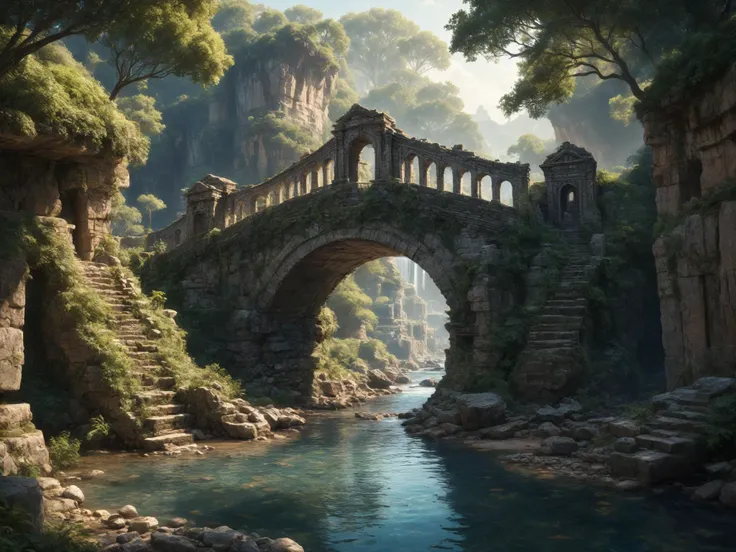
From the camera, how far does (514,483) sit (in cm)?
1210

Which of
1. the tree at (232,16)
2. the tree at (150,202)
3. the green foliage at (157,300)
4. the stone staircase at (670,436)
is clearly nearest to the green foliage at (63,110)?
the green foliage at (157,300)

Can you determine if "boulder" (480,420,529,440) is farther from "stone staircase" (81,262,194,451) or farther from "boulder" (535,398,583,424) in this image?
"stone staircase" (81,262,194,451)

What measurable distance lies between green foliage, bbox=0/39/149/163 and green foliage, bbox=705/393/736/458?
14455 millimetres

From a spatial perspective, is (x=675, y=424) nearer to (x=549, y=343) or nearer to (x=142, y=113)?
(x=549, y=343)

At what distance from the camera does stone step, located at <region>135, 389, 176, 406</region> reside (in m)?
15.7

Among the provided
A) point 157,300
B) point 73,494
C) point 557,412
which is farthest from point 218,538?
point 157,300

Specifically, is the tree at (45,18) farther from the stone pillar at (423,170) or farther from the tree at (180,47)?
the stone pillar at (423,170)

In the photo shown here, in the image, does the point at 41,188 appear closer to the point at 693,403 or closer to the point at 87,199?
the point at 87,199

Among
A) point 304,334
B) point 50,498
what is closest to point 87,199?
point 50,498

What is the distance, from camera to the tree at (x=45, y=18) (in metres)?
13.3

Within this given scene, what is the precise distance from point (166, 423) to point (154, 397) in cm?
69

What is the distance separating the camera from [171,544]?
8.05 m

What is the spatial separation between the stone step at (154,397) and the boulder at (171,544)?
788 centimetres

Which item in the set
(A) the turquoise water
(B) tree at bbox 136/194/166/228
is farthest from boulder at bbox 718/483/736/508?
Result: (B) tree at bbox 136/194/166/228
